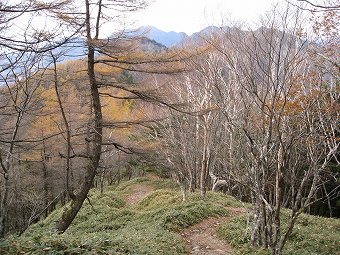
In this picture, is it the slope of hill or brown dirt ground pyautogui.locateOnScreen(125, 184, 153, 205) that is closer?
the slope of hill

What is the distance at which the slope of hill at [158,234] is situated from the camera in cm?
488

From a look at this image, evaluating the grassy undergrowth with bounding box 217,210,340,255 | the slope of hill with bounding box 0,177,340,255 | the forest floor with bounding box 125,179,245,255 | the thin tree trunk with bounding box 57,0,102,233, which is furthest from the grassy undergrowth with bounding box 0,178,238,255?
the grassy undergrowth with bounding box 217,210,340,255

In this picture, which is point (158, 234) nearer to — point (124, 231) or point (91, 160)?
point (124, 231)

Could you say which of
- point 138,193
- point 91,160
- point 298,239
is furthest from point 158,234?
point 138,193

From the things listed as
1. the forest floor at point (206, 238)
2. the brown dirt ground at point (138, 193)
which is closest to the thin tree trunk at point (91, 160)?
the forest floor at point (206, 238)

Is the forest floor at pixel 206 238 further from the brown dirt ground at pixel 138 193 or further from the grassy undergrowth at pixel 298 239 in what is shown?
the brown dirt ground at pixel 138 193

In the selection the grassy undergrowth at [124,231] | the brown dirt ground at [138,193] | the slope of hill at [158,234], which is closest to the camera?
the grassy undergrowth at [124,231]

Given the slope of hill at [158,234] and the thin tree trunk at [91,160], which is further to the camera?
the thin tree trunk at [91,160]

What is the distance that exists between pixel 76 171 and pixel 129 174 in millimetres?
10894

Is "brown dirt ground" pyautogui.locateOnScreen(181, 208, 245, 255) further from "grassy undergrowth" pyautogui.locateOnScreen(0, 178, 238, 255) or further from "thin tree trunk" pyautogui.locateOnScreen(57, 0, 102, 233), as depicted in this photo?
"thin tree trunk" pyautogui.locateOnScreen(57, 0, 102, 233)

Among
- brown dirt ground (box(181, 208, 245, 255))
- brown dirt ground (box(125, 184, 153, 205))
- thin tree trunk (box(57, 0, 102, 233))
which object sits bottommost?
brown dirt ground (box(125, 184, 153, 205))

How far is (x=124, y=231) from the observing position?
392 inches

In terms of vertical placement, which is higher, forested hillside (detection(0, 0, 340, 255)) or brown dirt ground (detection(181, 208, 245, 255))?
forested hillside (detection(0, 0, 340, 255))

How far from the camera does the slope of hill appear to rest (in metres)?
4.88
